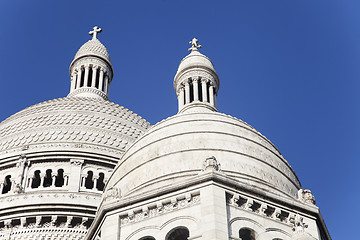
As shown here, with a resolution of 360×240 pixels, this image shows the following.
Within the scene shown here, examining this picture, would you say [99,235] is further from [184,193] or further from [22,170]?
[22,170]

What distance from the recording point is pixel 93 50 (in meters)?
59.5

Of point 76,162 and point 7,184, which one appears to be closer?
point 76,162

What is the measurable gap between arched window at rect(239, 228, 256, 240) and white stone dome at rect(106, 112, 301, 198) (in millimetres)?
2084

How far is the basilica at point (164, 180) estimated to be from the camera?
92.4 feet

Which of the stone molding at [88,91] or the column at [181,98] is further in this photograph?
the stone molding at [88,91]

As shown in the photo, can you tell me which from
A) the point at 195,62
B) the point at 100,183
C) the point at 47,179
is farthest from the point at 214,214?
the point at 47,179

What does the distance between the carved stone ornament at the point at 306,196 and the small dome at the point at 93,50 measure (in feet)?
101

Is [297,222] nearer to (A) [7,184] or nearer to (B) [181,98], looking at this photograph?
(B) [181,98]

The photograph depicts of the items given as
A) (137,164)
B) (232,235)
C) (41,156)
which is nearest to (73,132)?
(41,156)

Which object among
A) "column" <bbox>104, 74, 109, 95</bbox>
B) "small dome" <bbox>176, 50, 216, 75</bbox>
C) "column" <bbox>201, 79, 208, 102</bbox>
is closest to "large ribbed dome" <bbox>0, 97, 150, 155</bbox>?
"column" <bbox>104, 74, 109, 95</bbox>

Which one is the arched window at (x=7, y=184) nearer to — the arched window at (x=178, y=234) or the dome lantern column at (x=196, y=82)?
the dome lantern column at (x=196, y=82)

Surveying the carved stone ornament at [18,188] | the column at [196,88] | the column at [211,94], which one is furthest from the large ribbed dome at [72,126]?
the column at [211,94]

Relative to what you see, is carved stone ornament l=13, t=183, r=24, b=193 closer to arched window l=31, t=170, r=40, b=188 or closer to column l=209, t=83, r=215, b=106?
arched window l=31, t=170, r=40, b=188

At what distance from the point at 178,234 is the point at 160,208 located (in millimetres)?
1223
